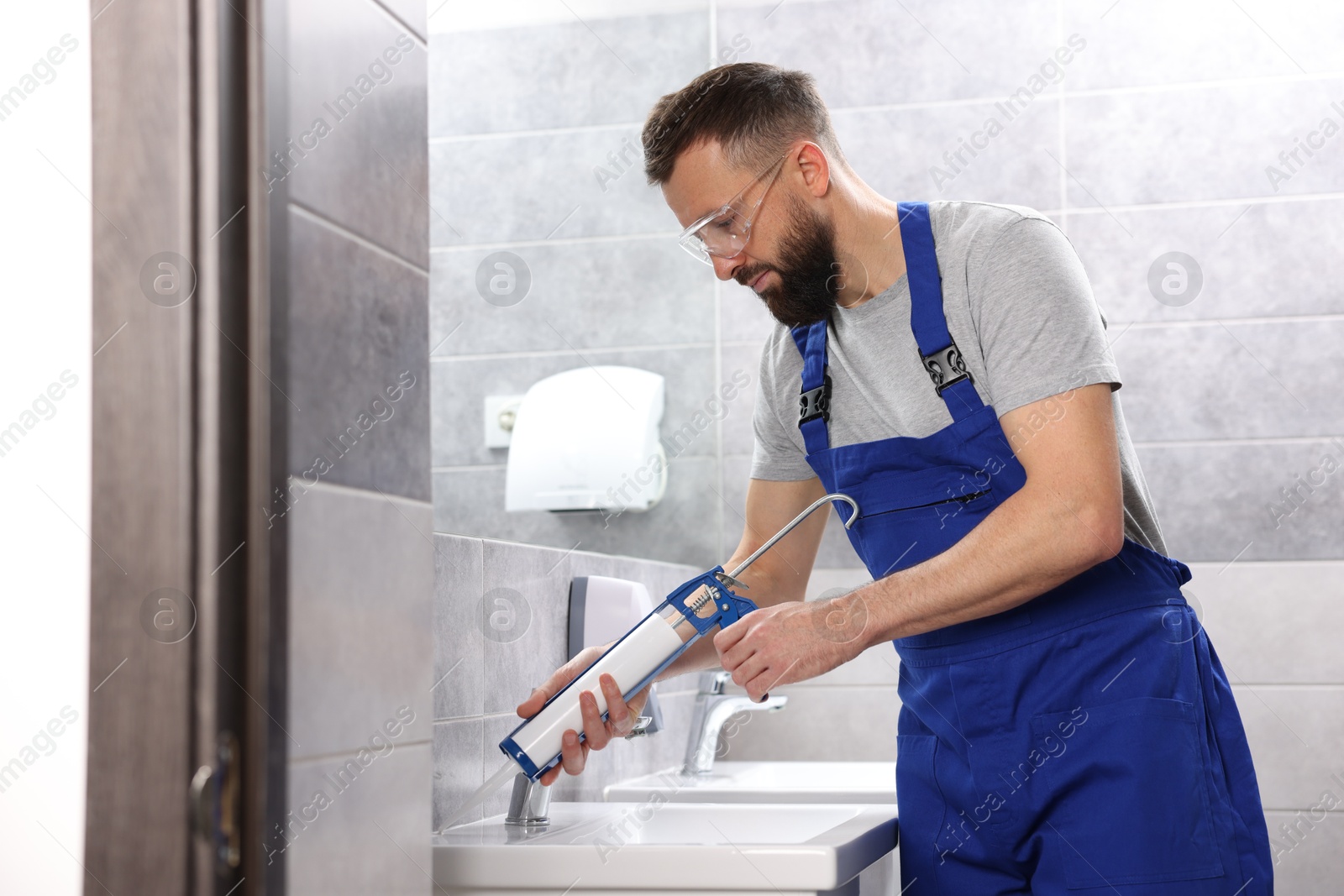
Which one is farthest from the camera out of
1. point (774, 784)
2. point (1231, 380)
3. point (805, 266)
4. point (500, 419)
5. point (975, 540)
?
point (1231, 380)

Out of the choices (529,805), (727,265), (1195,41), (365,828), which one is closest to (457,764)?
(529,805)

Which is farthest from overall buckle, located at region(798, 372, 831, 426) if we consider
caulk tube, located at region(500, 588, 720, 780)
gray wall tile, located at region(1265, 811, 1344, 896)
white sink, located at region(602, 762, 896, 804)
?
gray wall tile, located at region(1265, 811, 1344, 896)

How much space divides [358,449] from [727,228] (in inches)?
27.4

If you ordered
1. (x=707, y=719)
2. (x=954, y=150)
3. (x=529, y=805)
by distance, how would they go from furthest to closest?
(x=954, y=150), (x=707, y=719), (x=529, y=805)

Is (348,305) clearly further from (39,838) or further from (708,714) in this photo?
(708,714)

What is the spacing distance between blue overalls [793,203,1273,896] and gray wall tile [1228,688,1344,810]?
45.8 inches

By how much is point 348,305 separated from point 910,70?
202 cm

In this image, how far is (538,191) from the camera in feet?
6.28

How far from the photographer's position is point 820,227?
4.84 ft

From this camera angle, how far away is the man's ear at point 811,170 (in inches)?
58.2

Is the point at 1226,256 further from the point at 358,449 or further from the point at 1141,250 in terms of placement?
the point at 358,449

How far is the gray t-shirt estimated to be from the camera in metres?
1.26

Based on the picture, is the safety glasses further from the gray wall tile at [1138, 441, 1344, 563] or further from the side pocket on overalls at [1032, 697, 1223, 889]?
the gray wall tile at [1138, 441, 1344, 563]

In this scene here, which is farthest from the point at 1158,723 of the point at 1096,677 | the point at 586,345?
the point at 586,345
